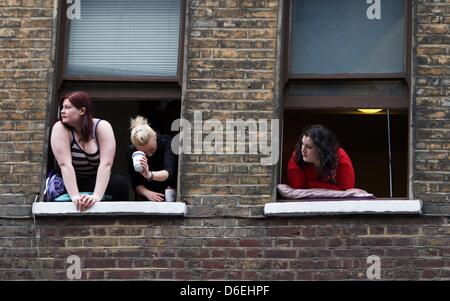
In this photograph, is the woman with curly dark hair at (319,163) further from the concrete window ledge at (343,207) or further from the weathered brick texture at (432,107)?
the weathered brick texture at (432,107)

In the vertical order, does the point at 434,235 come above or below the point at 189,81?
below

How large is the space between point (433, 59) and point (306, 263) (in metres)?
1.96

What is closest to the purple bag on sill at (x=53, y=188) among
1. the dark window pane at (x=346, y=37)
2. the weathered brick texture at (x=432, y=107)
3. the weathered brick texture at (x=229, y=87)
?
the weathered brick texture at (x=229, y=87)

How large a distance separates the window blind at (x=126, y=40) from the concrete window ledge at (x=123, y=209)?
1197mm

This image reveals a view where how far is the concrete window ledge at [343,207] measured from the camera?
12.5m

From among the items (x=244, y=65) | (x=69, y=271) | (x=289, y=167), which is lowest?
(x=69, y=271)

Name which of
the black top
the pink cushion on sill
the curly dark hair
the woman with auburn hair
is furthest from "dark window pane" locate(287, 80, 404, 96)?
the woman with auburn hair

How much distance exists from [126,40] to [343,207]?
7.77ft

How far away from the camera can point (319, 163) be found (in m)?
12.8

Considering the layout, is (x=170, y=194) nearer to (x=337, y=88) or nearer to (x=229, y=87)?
(x=229, y=87)

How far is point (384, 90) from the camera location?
43.1 ft

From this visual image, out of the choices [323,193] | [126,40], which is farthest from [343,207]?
[126,40]

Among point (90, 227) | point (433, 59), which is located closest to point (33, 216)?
point (90, 227)

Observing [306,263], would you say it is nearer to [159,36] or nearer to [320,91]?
[320,91]
